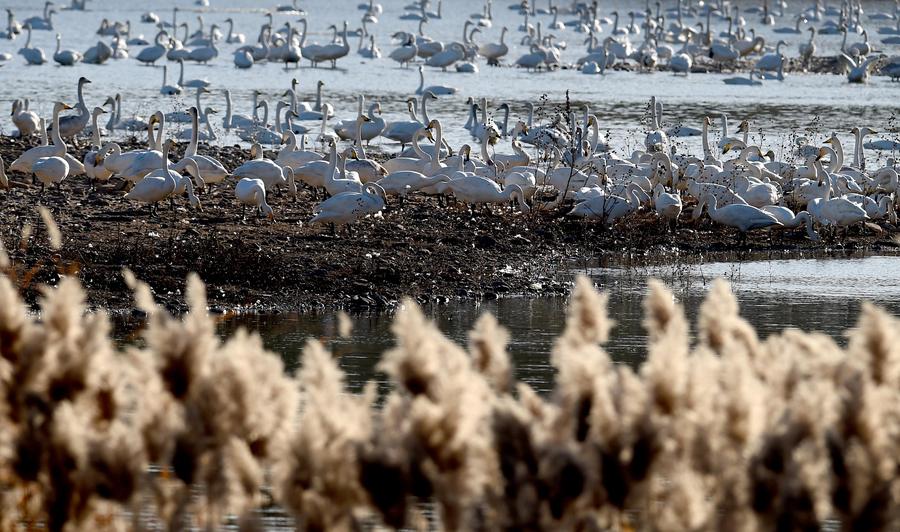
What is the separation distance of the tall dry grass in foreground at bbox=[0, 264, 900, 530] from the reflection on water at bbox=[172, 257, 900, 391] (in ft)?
19.0

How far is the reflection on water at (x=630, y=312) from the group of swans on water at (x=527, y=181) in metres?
1.36

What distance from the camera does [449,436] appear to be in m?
3.50

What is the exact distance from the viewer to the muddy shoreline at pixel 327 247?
515 inches

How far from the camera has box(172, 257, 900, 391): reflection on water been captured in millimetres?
11094

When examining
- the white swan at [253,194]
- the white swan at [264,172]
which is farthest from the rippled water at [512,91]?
the white swan at [253,194]

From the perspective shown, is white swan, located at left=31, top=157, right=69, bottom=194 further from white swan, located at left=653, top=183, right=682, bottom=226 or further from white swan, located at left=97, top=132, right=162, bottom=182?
white swan, located at left=653, top=183, right=682, bottom=226

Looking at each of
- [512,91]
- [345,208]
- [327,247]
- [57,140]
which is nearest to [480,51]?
[512,91]

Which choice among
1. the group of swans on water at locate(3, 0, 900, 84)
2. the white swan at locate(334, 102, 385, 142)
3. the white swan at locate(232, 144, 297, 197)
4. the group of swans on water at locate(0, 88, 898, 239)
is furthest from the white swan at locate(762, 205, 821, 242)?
the group of swans on water at locate(3, 0, 900, 84)

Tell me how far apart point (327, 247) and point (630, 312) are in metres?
3.50

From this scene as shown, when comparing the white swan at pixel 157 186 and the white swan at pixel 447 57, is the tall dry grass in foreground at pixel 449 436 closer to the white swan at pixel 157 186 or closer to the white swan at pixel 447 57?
the white swan at pixel 157 186

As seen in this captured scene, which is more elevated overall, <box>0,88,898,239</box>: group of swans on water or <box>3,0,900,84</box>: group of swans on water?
<box>3,0,900,84</box>: group of swans on water

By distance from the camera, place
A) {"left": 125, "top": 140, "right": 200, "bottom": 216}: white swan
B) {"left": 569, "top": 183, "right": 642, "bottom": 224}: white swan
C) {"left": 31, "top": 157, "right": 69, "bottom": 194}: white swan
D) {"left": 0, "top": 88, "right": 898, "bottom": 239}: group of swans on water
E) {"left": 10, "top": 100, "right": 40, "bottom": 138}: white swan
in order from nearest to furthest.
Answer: {"left": 125, "top": 140, "right": 200, "bottom": 216}: white swan → {"left": 0, "top": 88, "right": 898, "bottom": 239}: group of swans on water → {"left": 569, "top": 183, "right": 642, "bottom": 224}: white swan → {"left": 31, "top": 157, "right": 69, "bottom": 194}: white swan → {"left": 10, "top": 100, "right": 40, "bottom": 138}: white swan

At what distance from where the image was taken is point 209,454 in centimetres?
369

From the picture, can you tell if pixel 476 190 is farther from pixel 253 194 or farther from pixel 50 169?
pixel 50 169
